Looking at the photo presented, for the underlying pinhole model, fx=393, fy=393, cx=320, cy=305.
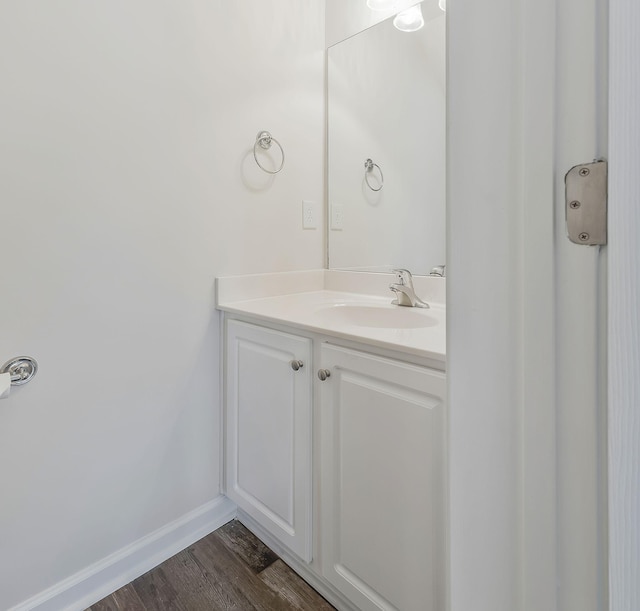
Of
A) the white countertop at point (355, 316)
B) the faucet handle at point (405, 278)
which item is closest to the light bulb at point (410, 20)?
the faucet handle at point (405, 278)

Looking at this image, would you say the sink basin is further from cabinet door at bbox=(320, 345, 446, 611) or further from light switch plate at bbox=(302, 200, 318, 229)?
light switch plate at bbox=(302, 200, 318, 229)

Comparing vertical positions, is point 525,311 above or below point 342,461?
above

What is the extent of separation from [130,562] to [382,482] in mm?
913

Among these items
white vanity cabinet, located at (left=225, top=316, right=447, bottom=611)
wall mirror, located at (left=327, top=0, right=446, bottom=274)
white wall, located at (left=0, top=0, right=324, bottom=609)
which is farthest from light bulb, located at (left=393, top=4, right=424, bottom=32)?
white vanity cabinet, located at (left=225, top=316, right=447, bottom=611)

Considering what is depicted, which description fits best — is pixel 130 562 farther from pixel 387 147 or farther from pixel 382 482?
pixel 387 147

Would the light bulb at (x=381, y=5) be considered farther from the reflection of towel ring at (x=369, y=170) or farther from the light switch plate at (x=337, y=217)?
the light switch plate at (x=337, y=217)

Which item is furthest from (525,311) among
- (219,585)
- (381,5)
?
(381,5)

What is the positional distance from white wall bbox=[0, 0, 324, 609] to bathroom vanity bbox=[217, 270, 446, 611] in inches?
7.8

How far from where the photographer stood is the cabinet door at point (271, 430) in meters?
1.17

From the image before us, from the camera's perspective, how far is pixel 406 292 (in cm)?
147

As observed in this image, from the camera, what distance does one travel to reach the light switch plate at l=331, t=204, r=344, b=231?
6.03 ft

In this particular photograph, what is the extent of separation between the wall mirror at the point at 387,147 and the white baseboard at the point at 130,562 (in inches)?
45.9

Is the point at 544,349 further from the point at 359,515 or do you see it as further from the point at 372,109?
the point at 372,109

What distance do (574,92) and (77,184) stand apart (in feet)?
3.94
